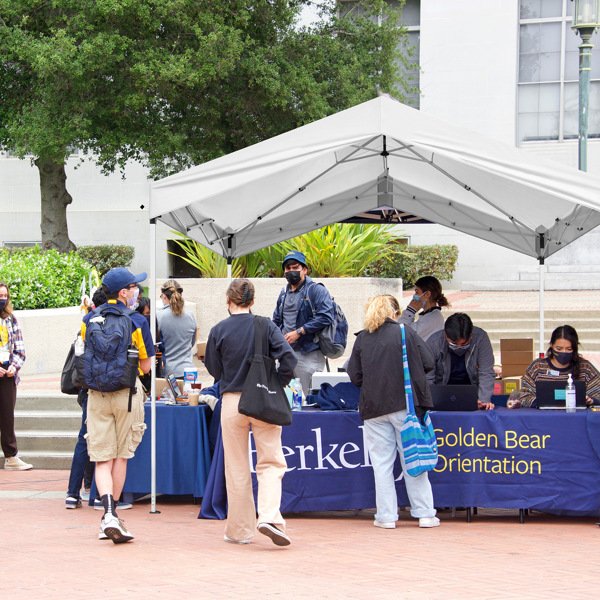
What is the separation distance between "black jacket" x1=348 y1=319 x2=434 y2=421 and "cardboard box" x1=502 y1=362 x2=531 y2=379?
120 inches

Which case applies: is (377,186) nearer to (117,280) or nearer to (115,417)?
(117,280)

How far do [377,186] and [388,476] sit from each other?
410 centimetres

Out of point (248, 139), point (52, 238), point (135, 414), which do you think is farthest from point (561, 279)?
point (135, 414)

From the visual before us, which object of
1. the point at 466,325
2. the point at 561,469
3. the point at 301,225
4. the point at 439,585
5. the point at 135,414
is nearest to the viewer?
the point at 439,585

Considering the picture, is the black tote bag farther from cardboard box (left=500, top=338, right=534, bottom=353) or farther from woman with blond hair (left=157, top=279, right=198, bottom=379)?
cardboard box (left=500, top=338, right=534, bottom=353)

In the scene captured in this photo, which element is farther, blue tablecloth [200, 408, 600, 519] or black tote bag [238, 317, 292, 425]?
blue tablecloth [200, 408, 600, 519]

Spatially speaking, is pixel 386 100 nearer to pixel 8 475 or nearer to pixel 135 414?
pixel 135 414

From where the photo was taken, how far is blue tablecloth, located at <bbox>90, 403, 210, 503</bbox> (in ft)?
25.6

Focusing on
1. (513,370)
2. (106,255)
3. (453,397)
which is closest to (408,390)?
(453,397)

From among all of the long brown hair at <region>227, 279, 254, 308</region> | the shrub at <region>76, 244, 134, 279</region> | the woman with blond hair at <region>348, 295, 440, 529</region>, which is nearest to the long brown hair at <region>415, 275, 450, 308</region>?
the woman with blond hair at <region>348, 295, 440, 529</region>

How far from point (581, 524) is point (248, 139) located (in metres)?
12.7

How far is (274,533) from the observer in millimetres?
6211

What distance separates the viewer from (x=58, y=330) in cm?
1403

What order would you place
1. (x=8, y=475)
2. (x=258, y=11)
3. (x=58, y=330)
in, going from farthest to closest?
(x=258, y=11) < (x=58, y=330) < (x=8, y=475)
